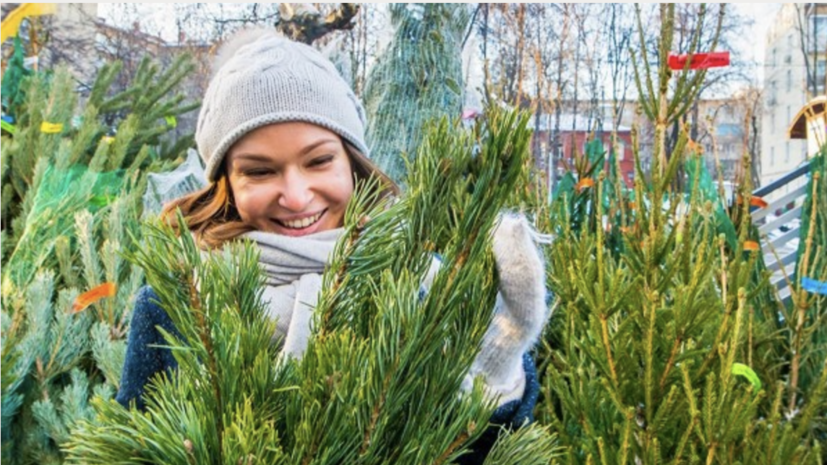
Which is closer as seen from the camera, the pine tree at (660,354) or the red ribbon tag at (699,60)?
the pine tree at (660,354)

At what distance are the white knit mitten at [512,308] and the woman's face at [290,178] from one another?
1.37ft

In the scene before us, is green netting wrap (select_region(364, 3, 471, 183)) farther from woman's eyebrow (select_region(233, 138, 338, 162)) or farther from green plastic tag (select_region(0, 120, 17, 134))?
woman's eyebrow (select_region(233, 138, 338, 162))

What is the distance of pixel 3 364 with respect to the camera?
1776 mm

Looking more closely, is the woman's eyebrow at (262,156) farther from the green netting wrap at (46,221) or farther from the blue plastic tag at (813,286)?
the blue plastic tag at (813,286)

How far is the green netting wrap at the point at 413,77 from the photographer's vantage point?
369 cm

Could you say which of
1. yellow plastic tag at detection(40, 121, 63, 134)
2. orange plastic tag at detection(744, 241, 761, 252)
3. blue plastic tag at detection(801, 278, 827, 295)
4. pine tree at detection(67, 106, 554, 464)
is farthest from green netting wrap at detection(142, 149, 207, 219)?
pine tree at detection(67, 106, 554, 464)

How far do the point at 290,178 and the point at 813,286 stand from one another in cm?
169

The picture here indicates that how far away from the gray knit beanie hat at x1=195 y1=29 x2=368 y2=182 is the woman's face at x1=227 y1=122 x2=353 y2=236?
0.07 ft

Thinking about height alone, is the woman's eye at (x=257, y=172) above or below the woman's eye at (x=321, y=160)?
below

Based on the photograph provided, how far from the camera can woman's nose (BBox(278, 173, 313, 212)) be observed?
1.23 m

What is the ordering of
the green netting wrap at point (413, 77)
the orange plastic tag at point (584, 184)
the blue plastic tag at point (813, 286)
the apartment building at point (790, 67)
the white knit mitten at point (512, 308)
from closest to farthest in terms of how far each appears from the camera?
the white knit mitten at point (512, 308) → the blue plastic tag at point (813, 286) → the orange plastic tag at point (584, 184) → the green netting wrap at point (413, 77) → the apartment building at point (790, 67)

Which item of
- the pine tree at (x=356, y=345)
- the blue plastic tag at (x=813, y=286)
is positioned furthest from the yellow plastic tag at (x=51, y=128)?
the pine tree at (x=356, y=345)

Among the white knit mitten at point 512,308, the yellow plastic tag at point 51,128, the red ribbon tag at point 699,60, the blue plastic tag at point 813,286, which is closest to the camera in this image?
the white knit mitten at point 512,308

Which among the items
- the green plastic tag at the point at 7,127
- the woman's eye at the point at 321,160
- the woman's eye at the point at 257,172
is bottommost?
the woman's eye at the point at 257,172
